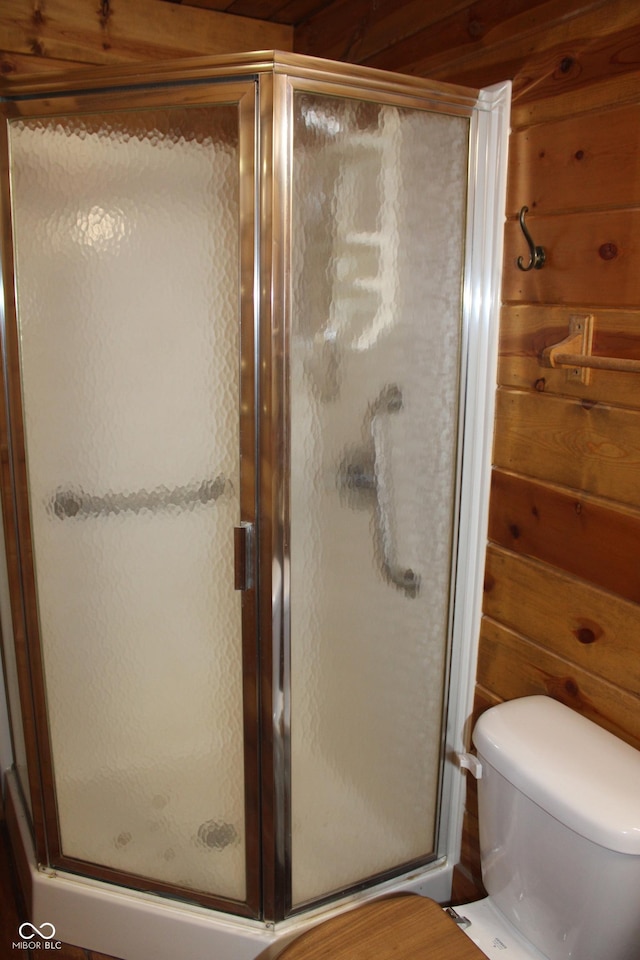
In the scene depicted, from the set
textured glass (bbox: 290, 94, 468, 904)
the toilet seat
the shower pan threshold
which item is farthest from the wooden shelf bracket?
the shower pan threshold

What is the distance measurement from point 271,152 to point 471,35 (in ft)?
1.82

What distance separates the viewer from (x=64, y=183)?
53.9 inches

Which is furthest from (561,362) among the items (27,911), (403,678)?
(27,911)

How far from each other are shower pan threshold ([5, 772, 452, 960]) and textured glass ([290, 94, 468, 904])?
61 mm

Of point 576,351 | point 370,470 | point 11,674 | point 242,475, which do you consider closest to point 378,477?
point 370,470

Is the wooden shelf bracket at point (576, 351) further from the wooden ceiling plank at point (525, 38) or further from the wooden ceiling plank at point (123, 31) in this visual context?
the wooden ceiling plank at point (123, 31)

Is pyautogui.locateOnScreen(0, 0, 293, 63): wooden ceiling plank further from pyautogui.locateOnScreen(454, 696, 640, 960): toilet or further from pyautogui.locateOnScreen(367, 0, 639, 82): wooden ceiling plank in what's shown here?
pyautogui.locateOnScreen(454, 696, 640, 960): toilet

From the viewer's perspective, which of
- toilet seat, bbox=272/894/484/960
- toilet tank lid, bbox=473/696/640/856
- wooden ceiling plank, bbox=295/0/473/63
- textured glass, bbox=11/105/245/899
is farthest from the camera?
wooden ceiling plank, bbox=295/0/473/63

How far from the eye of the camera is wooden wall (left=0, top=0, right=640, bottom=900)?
1.25 m

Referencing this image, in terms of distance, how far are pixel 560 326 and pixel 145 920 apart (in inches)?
58.9

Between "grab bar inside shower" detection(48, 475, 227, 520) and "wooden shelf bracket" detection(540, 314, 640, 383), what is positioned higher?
"wooden shelf bracket" detection(540, 314, 640, 383)

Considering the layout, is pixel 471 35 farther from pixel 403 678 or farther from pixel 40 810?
pixel 40 810

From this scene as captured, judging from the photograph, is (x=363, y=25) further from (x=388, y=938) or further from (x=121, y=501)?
(x=388, y=938)

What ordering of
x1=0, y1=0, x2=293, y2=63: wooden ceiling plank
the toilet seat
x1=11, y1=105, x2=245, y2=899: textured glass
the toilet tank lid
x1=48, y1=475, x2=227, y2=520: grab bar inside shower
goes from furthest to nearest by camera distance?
1. x1=0, y1=0, x2=293, y2=63: wooden ceiling plank
2. x1=48, y1=475, x2=227, y2=520: grab bar inside shower
3. x1=11, y1=105, x2=245, y2=899: textured glass
4. the toilet seat
5. the toilet tank lid
